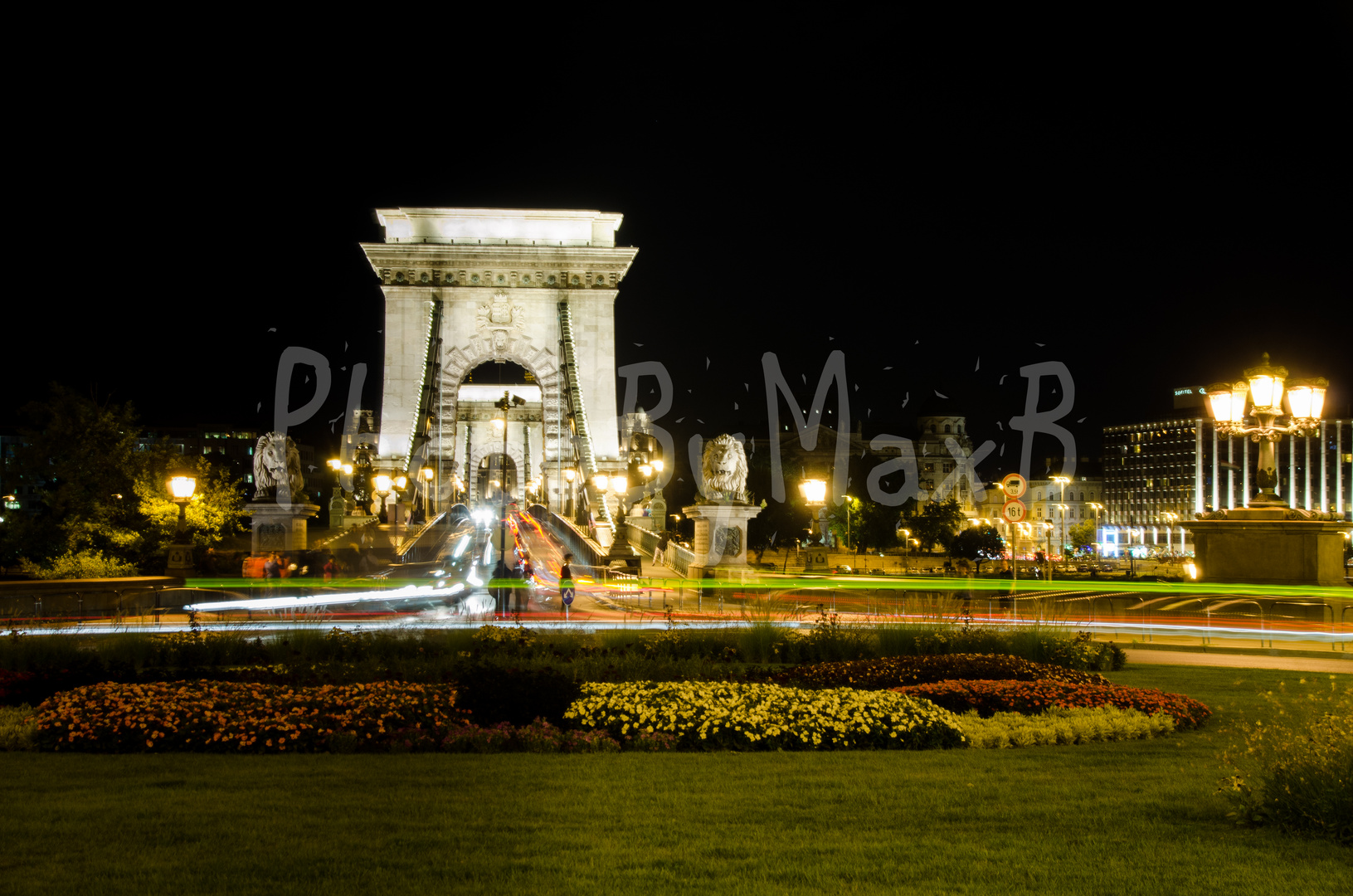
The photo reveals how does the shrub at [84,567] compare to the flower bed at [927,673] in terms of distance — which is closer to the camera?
the flower bed at [927,673]

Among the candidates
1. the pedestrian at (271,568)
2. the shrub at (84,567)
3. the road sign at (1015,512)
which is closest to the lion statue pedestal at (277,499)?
the pedestrian at (271,568)

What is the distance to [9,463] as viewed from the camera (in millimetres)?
41594

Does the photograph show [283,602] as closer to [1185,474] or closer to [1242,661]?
[1242,661]

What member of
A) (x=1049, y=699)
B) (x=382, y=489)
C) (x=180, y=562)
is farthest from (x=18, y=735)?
(x=382, y=489)

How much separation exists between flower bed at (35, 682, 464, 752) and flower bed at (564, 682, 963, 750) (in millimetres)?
1296

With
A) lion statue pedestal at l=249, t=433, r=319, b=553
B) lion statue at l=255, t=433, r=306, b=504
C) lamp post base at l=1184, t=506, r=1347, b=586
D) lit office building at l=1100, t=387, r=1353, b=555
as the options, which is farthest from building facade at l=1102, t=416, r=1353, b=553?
lamp post base at l=1184, t=506, r=1347, b=586

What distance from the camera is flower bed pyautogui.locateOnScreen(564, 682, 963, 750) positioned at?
927 cm

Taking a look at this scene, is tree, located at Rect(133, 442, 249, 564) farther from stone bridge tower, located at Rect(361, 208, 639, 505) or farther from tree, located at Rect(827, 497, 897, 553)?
tree, located at Rect(827, 497, 897, 553)

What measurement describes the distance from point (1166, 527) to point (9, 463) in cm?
11975

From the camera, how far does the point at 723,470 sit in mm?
29500

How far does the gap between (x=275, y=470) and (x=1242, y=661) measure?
22.9 meters

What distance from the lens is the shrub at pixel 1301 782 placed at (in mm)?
6215

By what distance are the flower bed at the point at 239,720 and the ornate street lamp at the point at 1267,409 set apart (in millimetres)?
8574

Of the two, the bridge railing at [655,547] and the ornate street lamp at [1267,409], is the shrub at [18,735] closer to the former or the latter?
the ornate street lamp at [1267,409]
